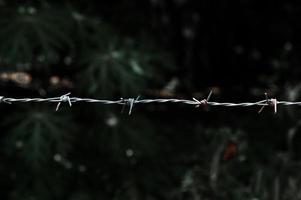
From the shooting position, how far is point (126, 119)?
12.3ft

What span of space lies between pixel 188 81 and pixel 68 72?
106 centimetres

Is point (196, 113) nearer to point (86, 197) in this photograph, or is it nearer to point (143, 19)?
point (143, 19)

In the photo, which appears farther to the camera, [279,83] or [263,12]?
[263,12]

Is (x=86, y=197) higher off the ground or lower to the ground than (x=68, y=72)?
lower

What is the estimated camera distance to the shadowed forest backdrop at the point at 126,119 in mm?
3465

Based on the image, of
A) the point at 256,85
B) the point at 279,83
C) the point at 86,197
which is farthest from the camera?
the point at 256,85

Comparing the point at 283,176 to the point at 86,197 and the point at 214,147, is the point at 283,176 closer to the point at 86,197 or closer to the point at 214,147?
the point at 214,147

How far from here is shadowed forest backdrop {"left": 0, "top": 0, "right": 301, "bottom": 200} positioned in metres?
3.46

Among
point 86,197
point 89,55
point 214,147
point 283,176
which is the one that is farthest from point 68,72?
point 283,176

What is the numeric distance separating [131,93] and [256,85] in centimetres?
153

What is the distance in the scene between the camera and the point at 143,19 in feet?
13.7

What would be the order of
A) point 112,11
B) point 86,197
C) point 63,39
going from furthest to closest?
point 112,11 < point 86,197 < point 63,39

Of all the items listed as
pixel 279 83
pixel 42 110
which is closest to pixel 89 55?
pixel 42 110

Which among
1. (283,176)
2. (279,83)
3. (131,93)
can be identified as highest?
(279,83)
